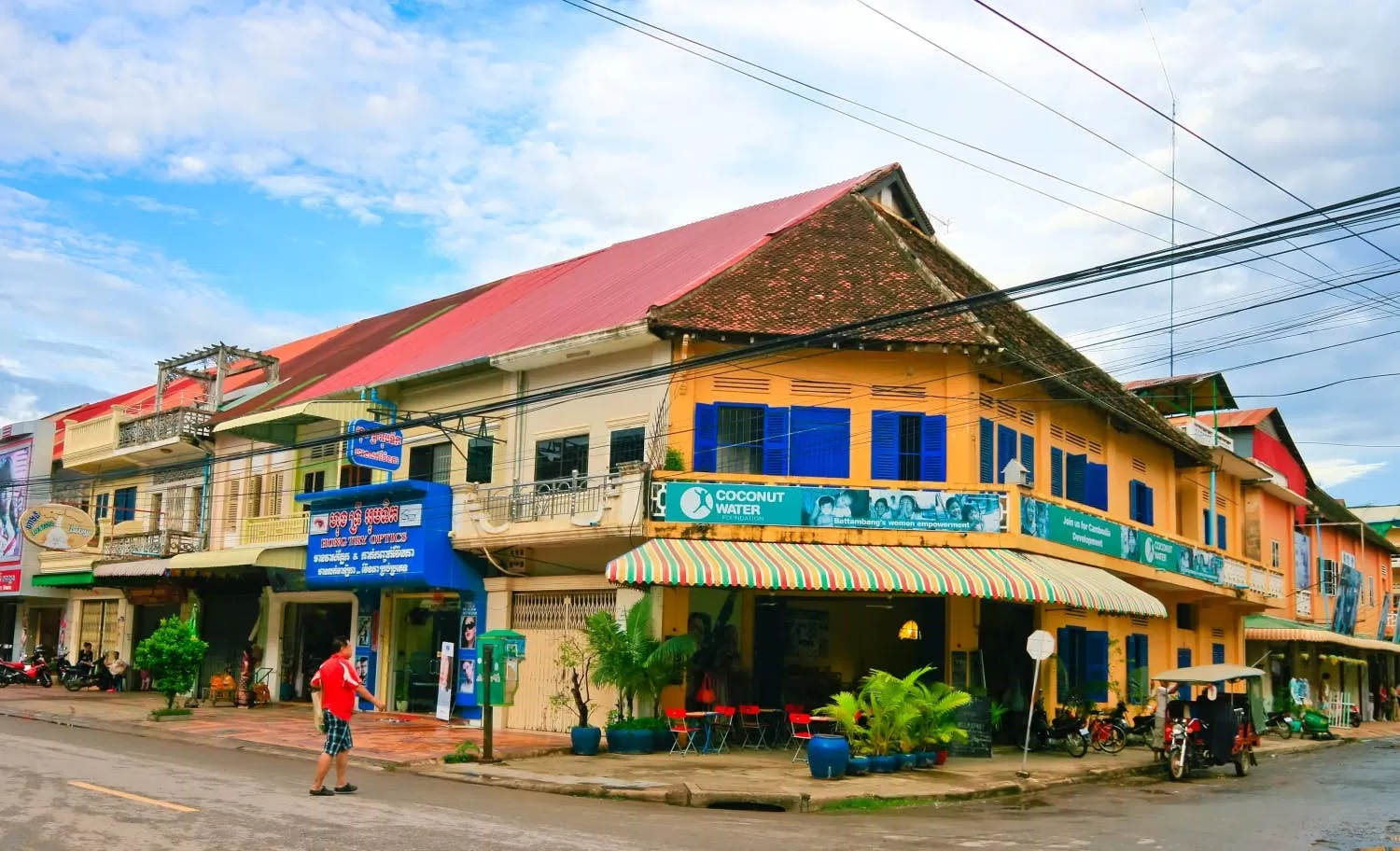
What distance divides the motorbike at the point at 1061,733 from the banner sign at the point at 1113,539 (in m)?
3.13

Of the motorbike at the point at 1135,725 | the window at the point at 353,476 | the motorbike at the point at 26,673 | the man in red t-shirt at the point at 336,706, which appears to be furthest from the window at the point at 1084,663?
the motorbike at the point at 26,673

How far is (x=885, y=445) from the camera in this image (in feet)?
70.0

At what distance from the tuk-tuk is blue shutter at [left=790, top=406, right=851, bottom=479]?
679 cm

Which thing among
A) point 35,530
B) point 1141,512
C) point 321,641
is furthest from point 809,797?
point 35,530

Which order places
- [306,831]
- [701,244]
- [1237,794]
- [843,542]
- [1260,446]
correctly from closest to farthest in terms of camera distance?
[306,831] → [1237,794] → [843,542] → [701,244] → [1260,446]

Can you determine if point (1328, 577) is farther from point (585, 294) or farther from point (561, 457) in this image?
point (561, 457)

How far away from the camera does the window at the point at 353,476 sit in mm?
27984

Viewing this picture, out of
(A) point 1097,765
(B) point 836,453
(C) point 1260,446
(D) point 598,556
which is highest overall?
(C) point 1260,446

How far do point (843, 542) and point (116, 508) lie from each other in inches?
963

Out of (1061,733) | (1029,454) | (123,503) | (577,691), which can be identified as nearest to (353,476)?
(577,691)

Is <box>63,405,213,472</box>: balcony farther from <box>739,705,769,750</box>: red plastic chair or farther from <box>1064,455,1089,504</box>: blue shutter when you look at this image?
<box>1064,455,1089,504</box>: blue shutter

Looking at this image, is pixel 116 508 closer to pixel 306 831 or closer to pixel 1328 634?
pixel 306 831

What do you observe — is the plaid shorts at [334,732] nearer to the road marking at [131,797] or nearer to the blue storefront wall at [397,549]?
the road marking at [131,797]

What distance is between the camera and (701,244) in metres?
27.1
